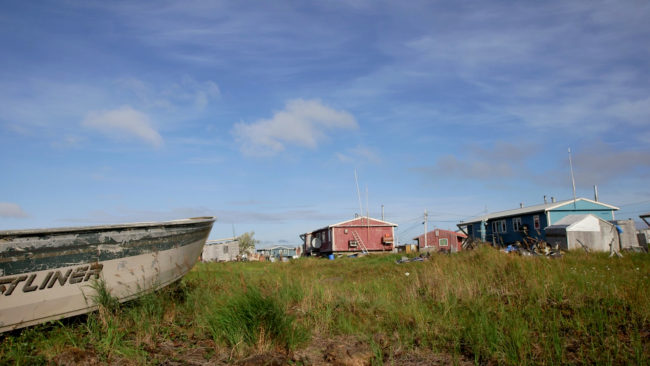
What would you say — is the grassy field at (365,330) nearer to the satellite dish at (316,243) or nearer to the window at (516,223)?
the window at (516,223)

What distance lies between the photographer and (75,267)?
5.88 m

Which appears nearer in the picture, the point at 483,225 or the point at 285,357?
the point at 285,357

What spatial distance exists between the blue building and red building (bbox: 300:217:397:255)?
9.90 m

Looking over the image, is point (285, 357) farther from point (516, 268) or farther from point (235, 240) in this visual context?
point (235, 240)

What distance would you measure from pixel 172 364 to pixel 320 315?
6.83ft

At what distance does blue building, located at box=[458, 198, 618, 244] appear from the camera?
→ 32.7 m

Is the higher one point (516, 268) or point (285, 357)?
point (516, 268)

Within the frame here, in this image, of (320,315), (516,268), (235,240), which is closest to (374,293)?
(320,315)

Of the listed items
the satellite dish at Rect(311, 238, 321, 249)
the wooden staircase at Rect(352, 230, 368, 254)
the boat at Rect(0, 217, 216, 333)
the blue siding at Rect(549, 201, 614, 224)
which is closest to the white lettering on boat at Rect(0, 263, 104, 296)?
the boat at Rect(0, 217, 216, 333)

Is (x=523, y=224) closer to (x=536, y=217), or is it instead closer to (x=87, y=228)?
(x=536, y=217)

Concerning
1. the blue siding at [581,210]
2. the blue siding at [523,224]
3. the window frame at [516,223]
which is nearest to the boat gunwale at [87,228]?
the blue siding at [523,224]

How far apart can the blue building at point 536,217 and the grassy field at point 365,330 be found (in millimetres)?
25934

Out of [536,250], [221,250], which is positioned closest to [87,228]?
[536,250]

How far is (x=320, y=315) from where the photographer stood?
231 inches
